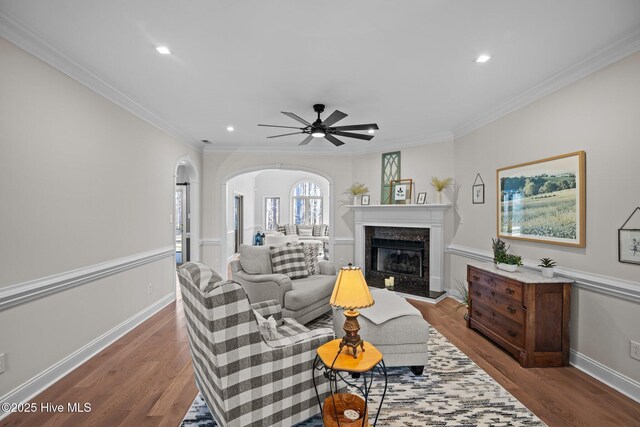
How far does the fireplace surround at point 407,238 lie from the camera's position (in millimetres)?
5066

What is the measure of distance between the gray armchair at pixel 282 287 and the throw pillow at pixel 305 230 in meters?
6.08

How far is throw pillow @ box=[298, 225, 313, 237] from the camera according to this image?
1044 centimetres

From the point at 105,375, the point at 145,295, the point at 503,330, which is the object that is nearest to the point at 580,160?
the point at 503,330

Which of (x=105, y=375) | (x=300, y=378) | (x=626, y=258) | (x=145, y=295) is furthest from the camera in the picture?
(x=145, y=295)

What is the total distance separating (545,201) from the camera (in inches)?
123

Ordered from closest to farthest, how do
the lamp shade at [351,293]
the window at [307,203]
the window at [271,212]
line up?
the lamp shade at [351,293], the window at [307,203], the window at [271,212]

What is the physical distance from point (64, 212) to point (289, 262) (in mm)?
2418

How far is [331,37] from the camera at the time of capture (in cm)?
233

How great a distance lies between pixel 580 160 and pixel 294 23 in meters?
2.70

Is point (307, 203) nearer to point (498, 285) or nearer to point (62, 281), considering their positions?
point (498, 285)

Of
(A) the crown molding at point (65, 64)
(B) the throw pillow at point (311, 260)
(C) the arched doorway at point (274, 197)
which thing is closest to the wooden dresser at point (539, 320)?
(B) the throw pillow at point (311, 260)

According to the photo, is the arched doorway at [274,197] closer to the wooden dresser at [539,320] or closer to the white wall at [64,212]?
the white wall at [64,212]

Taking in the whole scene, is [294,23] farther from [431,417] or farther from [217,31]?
[431,417]

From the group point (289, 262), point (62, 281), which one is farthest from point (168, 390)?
point (289, 262)
